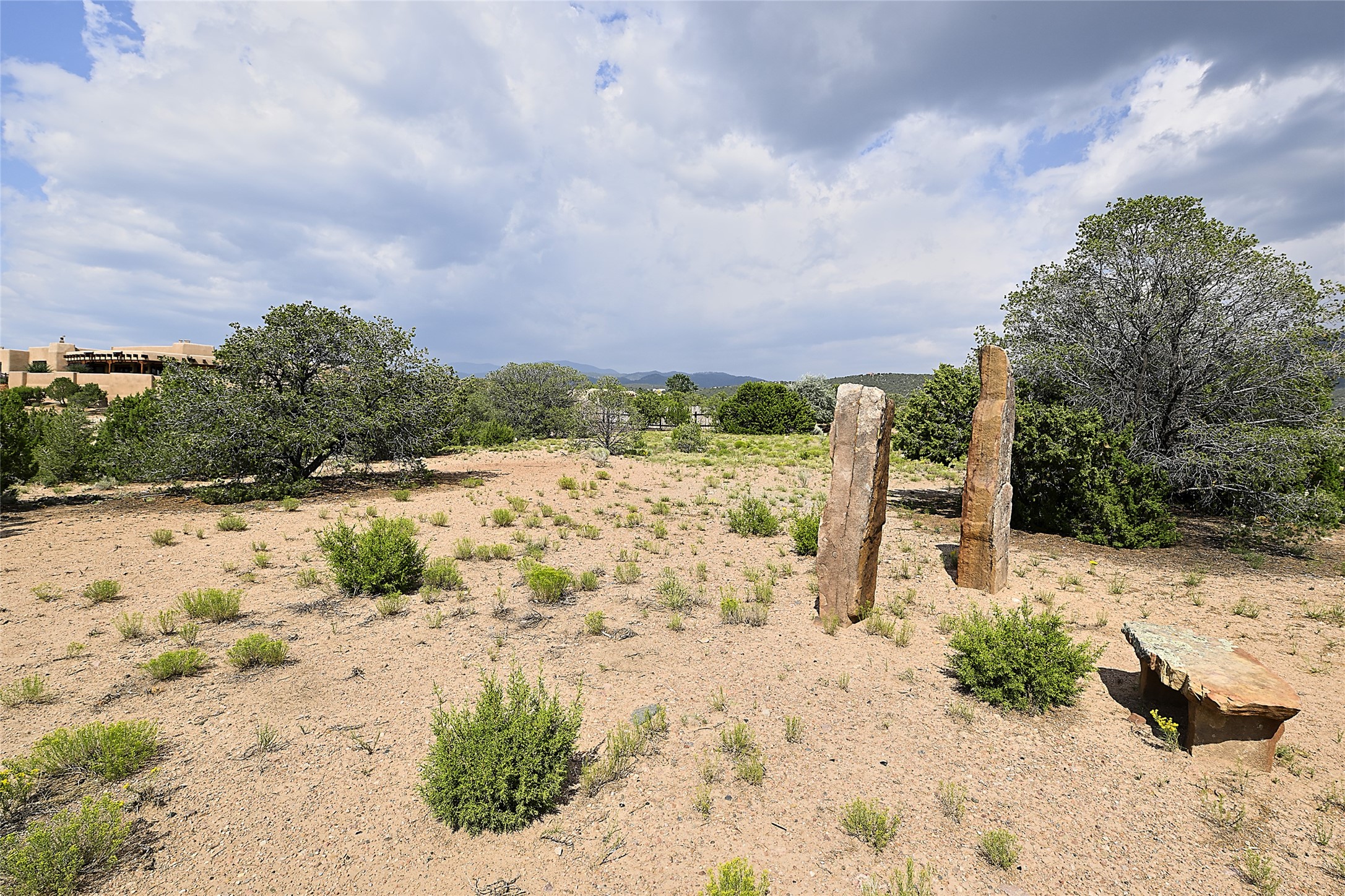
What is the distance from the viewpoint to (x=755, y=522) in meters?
11.6

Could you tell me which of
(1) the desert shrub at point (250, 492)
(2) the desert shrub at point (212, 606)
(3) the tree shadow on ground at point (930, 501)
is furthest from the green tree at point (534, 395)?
(2) the desert shrub at point (212, 606)

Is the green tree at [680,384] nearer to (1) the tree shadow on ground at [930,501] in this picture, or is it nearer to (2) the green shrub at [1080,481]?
(1) the tree shadow on ground at [930,501]

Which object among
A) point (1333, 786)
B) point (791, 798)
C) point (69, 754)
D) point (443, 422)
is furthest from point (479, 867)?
point (443, 422)

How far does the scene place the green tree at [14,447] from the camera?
37.7 ft

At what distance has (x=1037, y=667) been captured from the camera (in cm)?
515

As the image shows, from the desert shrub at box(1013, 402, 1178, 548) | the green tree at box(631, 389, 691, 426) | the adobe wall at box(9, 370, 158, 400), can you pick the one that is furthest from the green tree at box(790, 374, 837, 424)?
the adobe wall at box(9, 370, 158, 400)

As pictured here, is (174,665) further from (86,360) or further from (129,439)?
(86,360)

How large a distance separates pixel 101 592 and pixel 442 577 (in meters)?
3.92

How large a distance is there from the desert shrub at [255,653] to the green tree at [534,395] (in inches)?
1043

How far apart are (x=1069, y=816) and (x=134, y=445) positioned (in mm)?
18472

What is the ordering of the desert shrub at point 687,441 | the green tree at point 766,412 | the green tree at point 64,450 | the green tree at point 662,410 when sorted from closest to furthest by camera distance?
the green tree at point 64,450 < the desert shrub at point 687,441 < the green tree at point 766,412 < the green tree at point 662,410

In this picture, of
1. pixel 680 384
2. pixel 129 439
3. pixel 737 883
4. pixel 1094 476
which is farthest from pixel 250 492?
pixel 680 384

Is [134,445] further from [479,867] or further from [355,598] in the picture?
[479,867]

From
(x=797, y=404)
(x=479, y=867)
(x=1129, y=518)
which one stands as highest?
(x=797, y=404)
